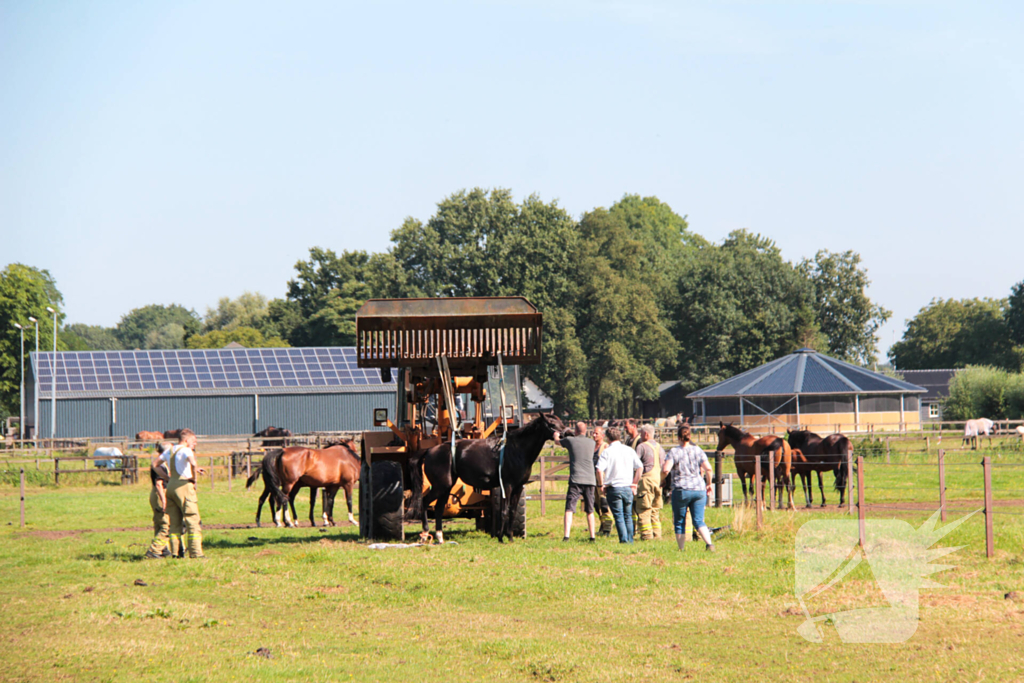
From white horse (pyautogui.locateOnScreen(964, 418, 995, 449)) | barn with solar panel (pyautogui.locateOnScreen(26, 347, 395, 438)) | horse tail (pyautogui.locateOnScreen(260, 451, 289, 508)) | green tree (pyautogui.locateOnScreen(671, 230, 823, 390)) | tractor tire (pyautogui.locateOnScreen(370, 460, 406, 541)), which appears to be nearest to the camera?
tractor tire (pyautogui.locateOnScreen(370, 460, 406, 541))

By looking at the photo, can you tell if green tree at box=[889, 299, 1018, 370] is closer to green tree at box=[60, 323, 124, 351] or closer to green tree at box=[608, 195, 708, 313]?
green tree at box=[608, 195, 708, 313]

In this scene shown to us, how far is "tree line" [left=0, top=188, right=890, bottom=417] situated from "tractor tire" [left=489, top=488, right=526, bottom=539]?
50.2 meters

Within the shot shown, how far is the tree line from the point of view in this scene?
68.4m

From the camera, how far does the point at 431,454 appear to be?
14.6 m

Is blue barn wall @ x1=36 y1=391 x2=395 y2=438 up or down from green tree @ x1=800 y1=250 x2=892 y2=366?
down

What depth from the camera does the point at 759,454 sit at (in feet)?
66.5

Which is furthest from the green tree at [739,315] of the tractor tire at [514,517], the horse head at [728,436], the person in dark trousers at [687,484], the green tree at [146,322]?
the green tree at [146,322]

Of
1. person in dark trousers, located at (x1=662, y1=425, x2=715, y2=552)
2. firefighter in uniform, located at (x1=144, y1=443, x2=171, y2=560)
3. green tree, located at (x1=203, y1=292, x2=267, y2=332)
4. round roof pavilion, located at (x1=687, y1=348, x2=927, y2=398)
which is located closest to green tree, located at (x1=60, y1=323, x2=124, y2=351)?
green tree, located at (x1=203, y1=292, x2=267, y2=332)

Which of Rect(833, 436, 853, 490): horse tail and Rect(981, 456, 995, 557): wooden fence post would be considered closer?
Rect(981, 456, 995, 557): wooden fence post

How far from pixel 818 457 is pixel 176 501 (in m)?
12.7

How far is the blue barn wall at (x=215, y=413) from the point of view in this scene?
50906mm

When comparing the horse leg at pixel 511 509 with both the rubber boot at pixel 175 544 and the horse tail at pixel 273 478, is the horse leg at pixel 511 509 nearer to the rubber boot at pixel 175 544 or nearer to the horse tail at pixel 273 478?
the rubber boot at pixel 175 544

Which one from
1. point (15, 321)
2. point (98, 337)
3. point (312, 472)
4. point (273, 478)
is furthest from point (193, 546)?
point (98, 337)

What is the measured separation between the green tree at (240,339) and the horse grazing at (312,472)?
66551 mm
